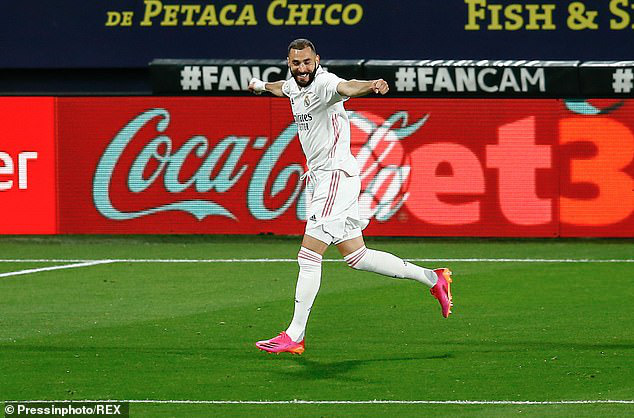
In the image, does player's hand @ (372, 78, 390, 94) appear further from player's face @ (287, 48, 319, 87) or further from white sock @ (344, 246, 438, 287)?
white sock @ (344, 246, 438, 287)

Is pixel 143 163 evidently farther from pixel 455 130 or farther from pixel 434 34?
pixel 434 34

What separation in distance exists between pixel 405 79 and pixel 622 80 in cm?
332

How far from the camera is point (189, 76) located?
23672 mm

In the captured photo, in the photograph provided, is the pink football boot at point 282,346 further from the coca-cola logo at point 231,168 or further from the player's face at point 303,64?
the coca-cola logo at point 231,168

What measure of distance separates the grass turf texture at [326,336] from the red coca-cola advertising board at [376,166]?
4.42 ft

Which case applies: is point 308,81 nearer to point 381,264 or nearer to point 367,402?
point 381,264

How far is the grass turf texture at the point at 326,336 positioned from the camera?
885 centimetres

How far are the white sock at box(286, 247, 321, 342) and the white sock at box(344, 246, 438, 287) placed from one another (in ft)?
1.19

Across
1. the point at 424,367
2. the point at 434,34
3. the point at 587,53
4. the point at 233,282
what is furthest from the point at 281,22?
the point at 424,367

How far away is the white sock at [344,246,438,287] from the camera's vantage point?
34.3ft

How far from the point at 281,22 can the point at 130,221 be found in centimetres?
707

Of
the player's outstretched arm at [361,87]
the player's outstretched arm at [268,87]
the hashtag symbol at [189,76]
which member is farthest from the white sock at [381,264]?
the hashtag symbol at [189,76]

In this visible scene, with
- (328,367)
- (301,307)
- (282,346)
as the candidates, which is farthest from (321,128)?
(328,367)

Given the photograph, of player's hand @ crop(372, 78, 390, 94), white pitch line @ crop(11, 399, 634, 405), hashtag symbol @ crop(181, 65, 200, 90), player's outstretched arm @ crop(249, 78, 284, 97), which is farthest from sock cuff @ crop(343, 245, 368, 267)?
hashtag symbol @ crop(181, 65, 200, 90)
